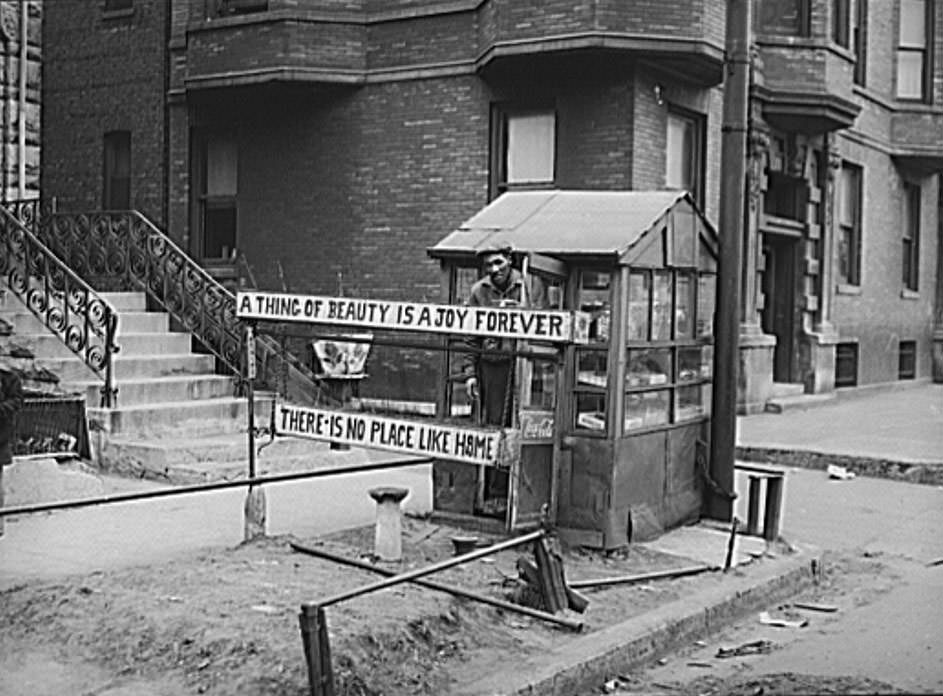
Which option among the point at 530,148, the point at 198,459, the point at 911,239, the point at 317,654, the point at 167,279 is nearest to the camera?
the point at 317,654

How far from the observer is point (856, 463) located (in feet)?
52.3

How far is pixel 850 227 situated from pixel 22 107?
50.3 feet

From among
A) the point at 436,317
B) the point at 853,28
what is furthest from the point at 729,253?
the point at 853,28

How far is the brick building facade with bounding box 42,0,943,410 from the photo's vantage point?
17.6 m

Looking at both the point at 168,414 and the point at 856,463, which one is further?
the point at 856,463

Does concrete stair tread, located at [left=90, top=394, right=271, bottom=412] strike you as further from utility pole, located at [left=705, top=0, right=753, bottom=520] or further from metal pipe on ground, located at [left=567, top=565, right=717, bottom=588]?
metal pipe on ground, located at [left=567, top=565, right=717, bottom=588]

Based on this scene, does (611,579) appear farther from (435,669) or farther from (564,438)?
(435,669)

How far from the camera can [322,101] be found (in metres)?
19.9

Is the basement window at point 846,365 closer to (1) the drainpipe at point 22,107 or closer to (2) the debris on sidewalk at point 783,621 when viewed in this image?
(1) the drainpipe at point 22,107

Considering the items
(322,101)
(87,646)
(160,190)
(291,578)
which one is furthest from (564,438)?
(160,190)

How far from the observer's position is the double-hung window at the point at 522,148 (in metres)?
18.3

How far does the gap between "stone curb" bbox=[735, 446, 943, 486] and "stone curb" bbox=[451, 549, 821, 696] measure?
5.53 m

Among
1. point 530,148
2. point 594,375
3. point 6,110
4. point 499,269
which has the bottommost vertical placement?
point 594,375

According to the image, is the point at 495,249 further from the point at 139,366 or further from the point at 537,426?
the point at 139,366
